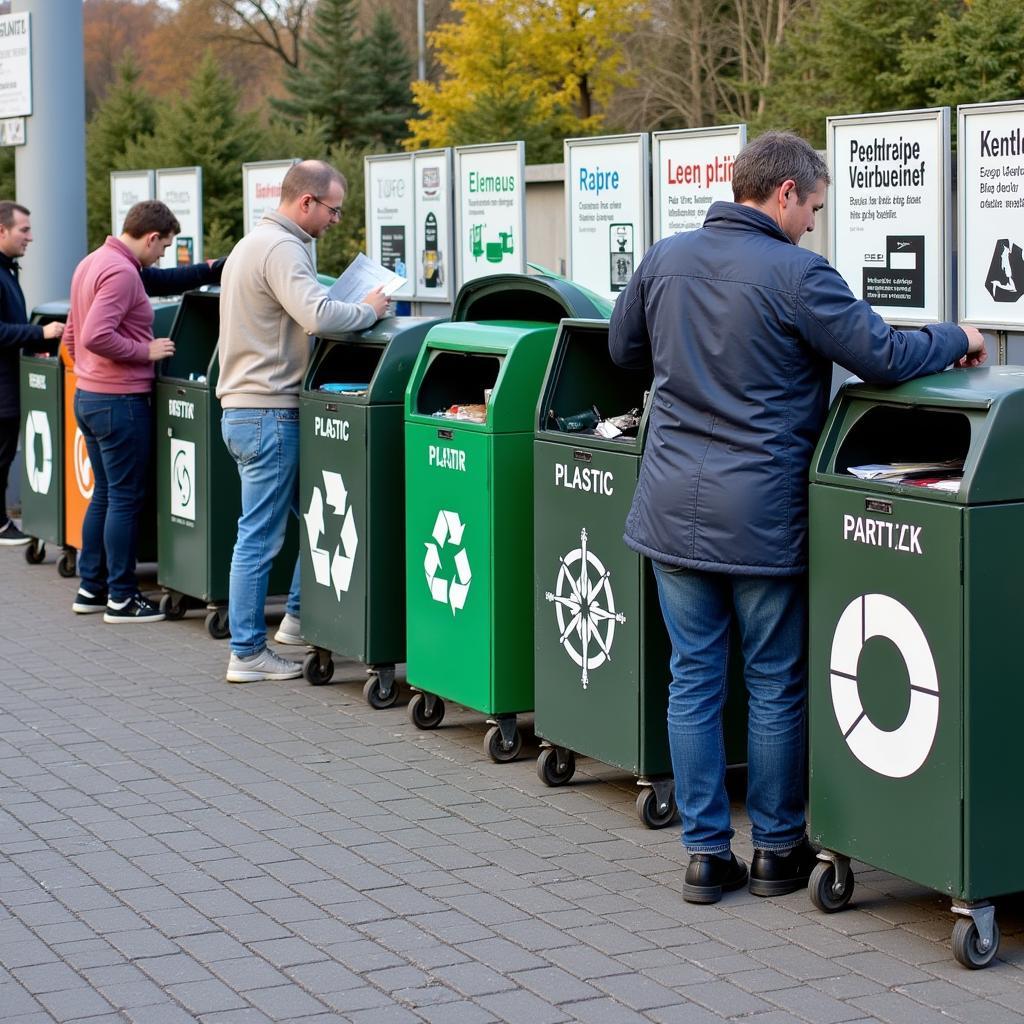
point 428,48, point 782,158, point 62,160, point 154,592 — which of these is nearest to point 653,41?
point 428,48

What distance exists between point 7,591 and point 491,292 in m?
4.02

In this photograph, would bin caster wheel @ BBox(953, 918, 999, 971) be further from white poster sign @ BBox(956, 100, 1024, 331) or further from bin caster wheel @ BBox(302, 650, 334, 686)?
white poster sign @ BBox(956, 100, 1024, 331)

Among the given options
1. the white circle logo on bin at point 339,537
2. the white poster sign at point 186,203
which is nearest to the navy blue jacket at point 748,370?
the white circle logo on bin at point 339,537

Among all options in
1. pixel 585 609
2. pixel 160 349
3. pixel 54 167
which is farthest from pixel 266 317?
pixel 54 167

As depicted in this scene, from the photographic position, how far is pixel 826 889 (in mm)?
4430

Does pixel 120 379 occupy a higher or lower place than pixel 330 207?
lower

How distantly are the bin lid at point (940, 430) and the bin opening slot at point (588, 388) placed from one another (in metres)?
0.97

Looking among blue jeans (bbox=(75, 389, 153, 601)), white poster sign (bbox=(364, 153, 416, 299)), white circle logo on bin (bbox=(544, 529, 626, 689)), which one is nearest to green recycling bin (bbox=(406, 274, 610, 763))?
white circle logo on bin (bbox=(544, 529, 626, 689))

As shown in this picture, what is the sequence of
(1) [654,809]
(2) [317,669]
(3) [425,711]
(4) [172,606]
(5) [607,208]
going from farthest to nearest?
(5) [607,208] → (4) [172,606] → (2) [317,669] → (3) [425,711] → (1) [654,809]

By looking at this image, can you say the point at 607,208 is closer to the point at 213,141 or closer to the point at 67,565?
the point at 67,565

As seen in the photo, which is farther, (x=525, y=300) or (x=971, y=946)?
(x=525, y=300)

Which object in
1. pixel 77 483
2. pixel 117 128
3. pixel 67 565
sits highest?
pixel 117 128

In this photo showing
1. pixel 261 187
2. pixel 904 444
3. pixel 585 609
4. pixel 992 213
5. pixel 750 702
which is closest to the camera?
pixel 750 702

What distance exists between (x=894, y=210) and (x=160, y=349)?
130 inches
